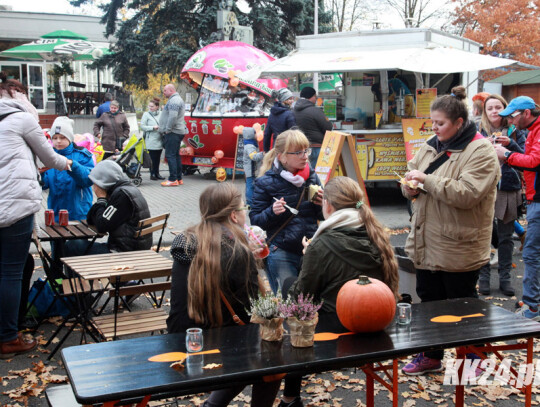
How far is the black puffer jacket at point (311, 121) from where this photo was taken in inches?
443

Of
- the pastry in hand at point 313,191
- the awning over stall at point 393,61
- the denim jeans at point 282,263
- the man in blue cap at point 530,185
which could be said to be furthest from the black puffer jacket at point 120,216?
the awning over stall at point 393,61

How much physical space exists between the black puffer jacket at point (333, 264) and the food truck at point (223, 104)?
12.0 m

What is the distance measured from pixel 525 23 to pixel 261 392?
27.0 m

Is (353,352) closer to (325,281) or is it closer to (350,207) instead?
(325,281)

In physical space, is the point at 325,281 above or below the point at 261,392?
above

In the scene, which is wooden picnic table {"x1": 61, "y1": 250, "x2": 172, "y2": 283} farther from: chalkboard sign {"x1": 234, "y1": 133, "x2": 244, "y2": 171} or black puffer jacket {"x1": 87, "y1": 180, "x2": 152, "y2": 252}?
chalkboard sign {"x1": 234, "y1": 133, "x2": 244, "y2": 171}

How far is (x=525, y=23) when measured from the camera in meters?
26.7

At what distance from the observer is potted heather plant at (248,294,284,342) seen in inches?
124

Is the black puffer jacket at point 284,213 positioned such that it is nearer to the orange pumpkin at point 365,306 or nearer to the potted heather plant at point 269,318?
the orange pumpkin at point 365,306

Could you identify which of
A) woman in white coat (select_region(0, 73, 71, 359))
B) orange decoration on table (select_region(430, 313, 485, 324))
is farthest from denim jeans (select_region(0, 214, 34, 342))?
orange decoration on table (select_region(430, 313, 485, 324))

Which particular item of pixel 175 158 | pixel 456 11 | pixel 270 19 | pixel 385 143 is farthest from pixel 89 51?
pixel 456 11

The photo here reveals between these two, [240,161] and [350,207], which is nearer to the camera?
[350,207]

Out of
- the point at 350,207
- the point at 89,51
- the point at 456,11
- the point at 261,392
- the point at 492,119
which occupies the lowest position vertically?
the point at 261,392

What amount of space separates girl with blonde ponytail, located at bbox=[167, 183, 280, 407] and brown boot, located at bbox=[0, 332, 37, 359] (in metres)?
2.24
